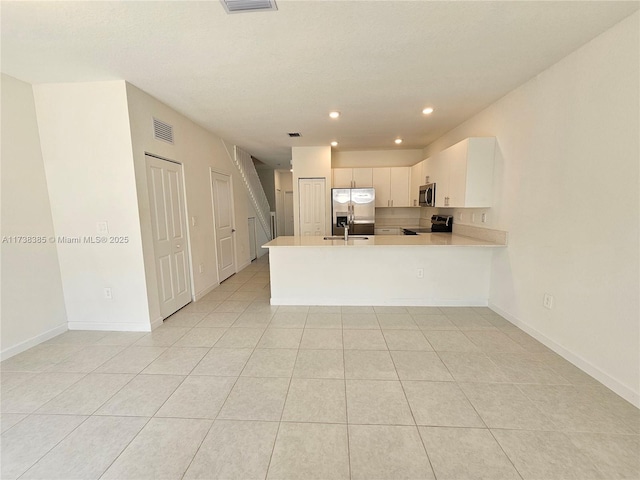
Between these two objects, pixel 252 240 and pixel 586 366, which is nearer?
pixel 586 366

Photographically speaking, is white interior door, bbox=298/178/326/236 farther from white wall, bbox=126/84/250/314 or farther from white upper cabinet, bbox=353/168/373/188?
white wall, bbox=126/84/250/314

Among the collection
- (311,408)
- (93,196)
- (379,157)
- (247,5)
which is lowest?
(311,408)

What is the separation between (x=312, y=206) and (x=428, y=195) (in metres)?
2.30

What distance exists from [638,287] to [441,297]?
1.92 m

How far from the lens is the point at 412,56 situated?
7.38 ft

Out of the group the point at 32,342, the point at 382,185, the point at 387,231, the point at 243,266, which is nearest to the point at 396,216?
the point at 387,231

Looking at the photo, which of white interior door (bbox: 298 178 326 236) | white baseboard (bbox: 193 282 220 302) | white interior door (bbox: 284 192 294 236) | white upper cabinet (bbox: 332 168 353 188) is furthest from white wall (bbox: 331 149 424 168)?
white baseboard (bbox: 193 282 220 302)

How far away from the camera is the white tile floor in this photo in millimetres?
1425

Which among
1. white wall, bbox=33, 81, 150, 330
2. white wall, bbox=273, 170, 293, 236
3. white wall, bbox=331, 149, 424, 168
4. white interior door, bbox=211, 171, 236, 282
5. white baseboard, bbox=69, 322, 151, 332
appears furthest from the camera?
white wall, bbox=273, 170, 293, 236

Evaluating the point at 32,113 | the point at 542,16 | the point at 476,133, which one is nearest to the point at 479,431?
the point at 542,16

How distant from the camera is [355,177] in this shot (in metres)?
5.67

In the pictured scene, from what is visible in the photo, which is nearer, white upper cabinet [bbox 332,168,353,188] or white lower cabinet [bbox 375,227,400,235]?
white upper cabinet [bbox 332,168,353,188]

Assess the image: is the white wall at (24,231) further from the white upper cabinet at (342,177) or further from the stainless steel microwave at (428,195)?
the stainless steel microwave at (428,195)

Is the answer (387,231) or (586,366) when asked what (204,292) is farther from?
(586,366)
